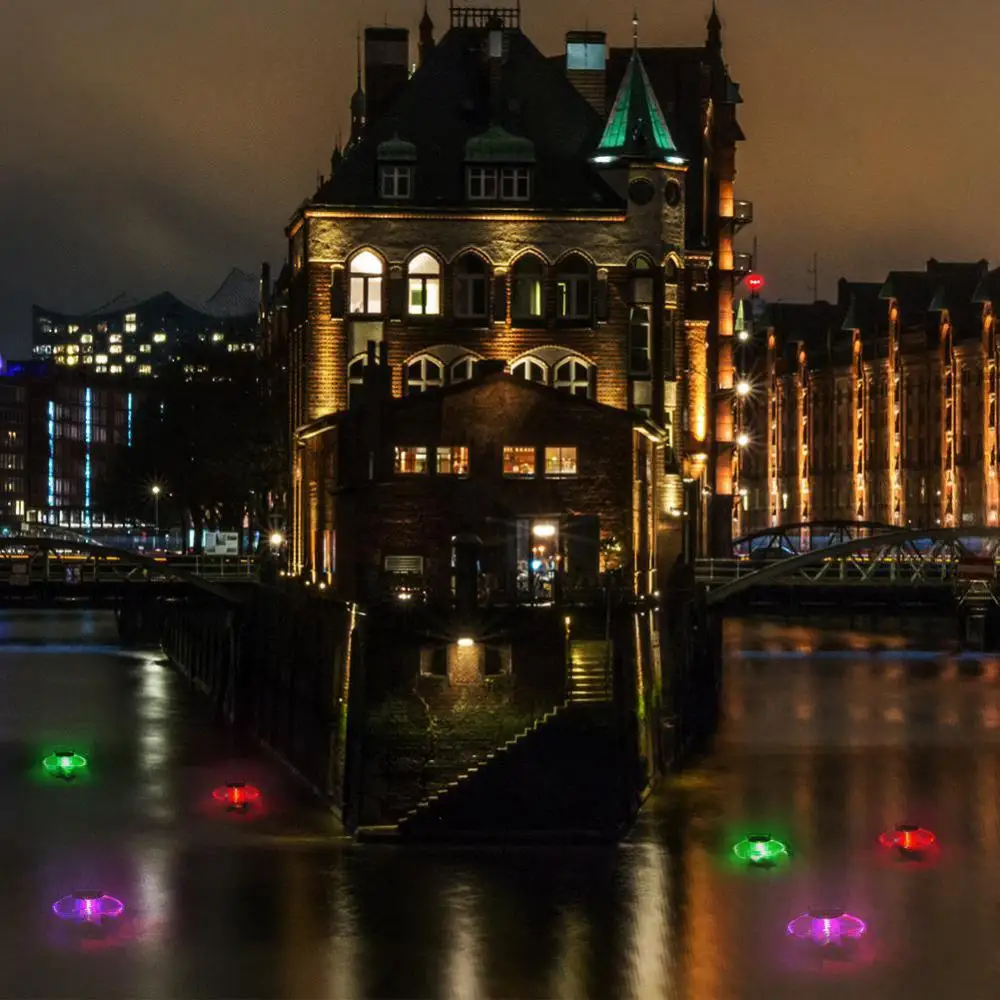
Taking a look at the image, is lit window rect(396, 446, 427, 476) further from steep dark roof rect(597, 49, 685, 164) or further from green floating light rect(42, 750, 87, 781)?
steep dark roof rect(597, 49, 685, 164)

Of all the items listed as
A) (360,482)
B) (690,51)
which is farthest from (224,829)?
(690,51)

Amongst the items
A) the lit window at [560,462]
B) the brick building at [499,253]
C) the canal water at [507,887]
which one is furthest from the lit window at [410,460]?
the brick building at [499,253]

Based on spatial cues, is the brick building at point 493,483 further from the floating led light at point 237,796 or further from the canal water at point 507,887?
the canal water at point 507,887

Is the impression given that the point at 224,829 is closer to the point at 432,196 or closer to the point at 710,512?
the point at 432,196

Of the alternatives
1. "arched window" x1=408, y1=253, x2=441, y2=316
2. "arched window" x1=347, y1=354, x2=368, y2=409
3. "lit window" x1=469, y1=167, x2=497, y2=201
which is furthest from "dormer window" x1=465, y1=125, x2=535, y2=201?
"arched window" x1=347, y1=354, x2=368, y2=409

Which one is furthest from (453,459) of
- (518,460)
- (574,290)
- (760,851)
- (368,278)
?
(574,290)

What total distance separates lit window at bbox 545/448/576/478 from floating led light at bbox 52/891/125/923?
20.2 m

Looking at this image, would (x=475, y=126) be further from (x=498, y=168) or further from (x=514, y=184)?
(x=514, y=184)

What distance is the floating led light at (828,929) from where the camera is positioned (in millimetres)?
51562

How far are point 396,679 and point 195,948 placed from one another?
1275 centimetres

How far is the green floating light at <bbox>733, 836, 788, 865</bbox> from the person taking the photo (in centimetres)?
6038

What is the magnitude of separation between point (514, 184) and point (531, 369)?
6377 millimetres

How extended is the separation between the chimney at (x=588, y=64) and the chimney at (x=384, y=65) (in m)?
6.23

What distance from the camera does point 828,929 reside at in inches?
2042
